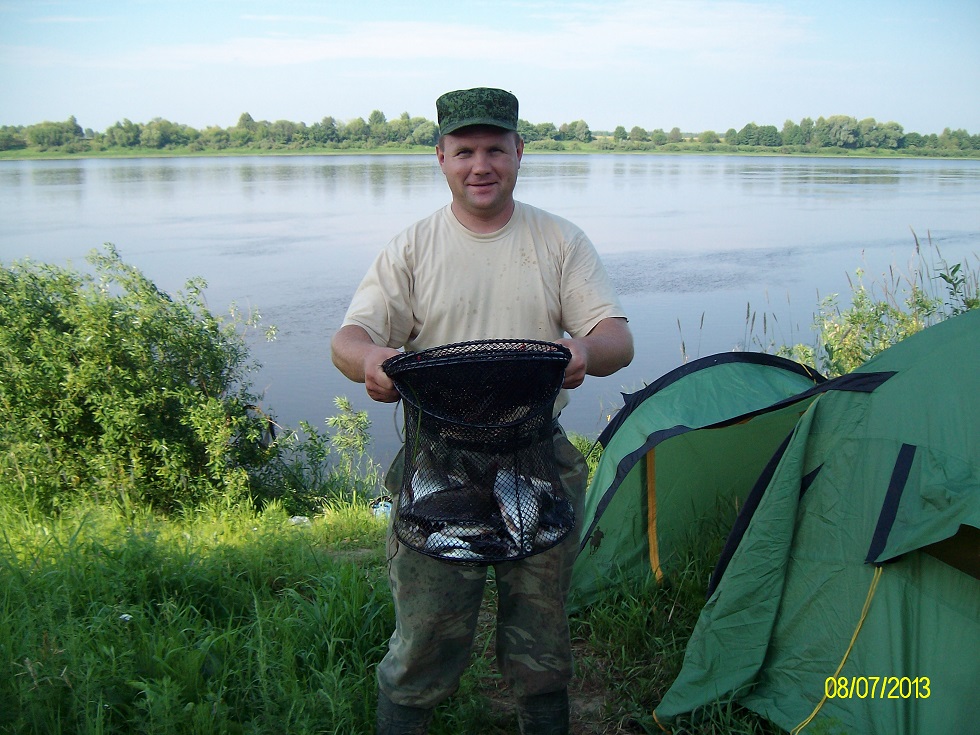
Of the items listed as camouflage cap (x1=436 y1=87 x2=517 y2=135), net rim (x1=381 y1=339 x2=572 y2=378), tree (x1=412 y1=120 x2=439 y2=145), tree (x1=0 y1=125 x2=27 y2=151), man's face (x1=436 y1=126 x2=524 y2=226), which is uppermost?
tree (x1=0 y1=125 x2=27 y2=151)

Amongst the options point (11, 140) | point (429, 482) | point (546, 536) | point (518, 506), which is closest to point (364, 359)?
point (429, 482)

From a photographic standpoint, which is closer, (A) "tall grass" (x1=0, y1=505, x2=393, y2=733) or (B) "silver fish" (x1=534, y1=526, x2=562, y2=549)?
(B) "silver fish" (x1=534, y1=526, x2=562, y2=549)

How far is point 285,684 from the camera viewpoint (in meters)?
3.21

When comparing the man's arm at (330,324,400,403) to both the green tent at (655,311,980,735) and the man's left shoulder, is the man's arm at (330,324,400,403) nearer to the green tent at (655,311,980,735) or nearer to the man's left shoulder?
the man's left shoulder

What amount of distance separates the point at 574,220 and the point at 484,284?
15916 mm

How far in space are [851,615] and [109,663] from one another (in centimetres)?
260

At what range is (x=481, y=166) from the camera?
273 centimetres

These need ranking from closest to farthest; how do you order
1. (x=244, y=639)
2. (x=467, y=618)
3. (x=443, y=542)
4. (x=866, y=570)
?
(x=443, y=542) < (x=467, y=618) < (x=866, y=570) < (x=244, y=639)

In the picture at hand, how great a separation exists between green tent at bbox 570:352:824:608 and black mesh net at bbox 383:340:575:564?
1.71 metres

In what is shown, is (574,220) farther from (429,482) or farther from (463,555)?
(463,555)

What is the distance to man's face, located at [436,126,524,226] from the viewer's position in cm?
274

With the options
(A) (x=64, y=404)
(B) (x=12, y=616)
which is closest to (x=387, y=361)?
(B) (x=12, y=616)

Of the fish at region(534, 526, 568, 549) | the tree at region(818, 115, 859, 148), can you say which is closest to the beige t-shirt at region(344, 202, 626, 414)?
the fish at region(534, 526, 568, 549)

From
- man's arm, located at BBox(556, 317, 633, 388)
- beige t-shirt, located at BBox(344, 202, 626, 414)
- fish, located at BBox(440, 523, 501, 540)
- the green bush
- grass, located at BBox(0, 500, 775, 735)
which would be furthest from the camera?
the green bush
